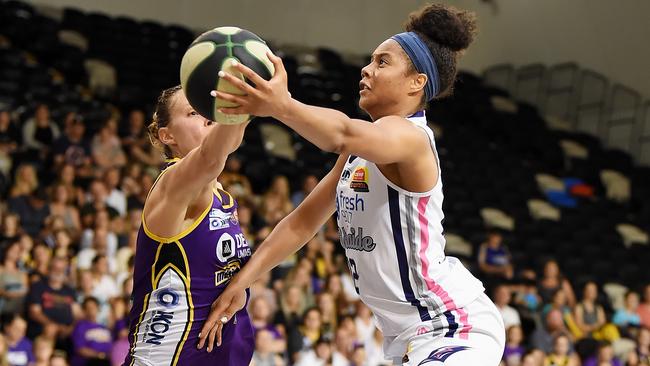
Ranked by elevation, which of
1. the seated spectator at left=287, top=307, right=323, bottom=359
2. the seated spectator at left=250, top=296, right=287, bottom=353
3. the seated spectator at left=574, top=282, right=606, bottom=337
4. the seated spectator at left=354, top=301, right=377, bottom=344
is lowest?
the seated spectator at left=574, top=282, right=606, bottom=337

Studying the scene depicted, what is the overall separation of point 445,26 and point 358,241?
3.05 feet

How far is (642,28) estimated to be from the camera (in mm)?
17562

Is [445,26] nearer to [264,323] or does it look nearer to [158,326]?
[158,326]

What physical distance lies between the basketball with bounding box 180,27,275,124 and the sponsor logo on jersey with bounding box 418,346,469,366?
46.0 inches

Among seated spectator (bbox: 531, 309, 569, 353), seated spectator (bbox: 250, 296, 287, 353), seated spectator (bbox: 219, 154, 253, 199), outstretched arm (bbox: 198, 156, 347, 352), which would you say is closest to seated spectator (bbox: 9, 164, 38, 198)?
seated spectator (bbox: 219, 154, 253, 199)

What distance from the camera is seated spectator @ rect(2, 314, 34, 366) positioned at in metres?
7.96

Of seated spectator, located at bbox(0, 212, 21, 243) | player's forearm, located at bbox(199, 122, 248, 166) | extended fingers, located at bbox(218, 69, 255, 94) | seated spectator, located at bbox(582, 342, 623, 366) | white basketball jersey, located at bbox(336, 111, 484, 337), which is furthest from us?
seated spectator, located at bbox(582, 342, 623, 366)

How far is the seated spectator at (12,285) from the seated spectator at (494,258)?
5.85 metres

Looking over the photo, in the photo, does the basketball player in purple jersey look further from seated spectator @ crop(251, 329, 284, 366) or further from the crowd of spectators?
seated spectator @ crop(251, 329, 284, 366)

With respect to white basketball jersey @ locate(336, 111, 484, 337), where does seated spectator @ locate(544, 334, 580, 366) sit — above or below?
below

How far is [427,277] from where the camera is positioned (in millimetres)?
3721

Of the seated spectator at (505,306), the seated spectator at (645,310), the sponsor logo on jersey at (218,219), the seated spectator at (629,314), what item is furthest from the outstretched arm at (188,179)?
the seated spectator at (645,310)

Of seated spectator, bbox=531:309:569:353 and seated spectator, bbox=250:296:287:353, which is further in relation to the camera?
seated spectator, bbox=531:309:569:353

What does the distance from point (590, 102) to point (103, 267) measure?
12.0m
